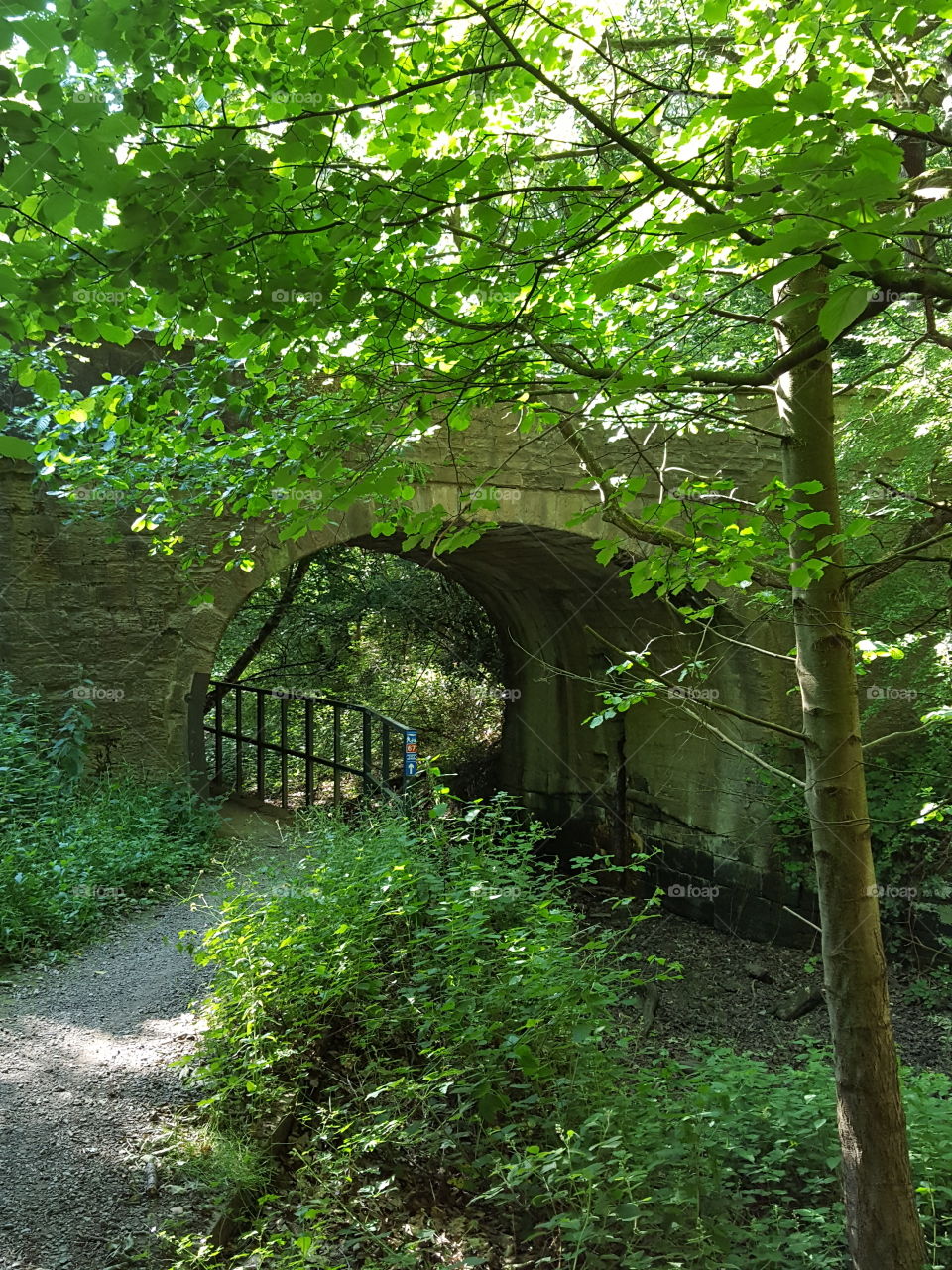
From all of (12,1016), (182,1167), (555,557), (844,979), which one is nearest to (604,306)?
(844,979)

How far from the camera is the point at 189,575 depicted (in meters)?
6.20

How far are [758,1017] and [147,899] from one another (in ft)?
13.4

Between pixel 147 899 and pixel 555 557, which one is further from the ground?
pixel 555 557

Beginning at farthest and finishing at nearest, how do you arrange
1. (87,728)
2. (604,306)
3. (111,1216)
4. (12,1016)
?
(87,728) < (12,1016) < (604,306) < (111,1216)

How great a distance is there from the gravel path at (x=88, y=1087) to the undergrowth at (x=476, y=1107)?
0.21 metres

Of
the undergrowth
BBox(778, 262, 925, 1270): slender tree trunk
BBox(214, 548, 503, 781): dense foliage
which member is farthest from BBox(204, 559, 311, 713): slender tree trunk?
BBox(778, 262, 925, 1270): slender tree trunk

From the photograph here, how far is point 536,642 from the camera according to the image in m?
9.69

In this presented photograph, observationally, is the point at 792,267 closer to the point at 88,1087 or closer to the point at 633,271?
the point at 633,271

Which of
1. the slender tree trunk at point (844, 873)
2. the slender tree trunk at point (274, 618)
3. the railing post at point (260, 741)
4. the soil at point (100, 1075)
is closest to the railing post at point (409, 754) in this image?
the soil at point (100, 1075)

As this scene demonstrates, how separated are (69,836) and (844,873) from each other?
12.9 ft

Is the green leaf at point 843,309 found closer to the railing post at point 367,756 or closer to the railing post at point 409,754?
the railing post at point 409,754

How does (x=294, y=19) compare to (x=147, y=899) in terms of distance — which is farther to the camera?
(x=147, y=899)

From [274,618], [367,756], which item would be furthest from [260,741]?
[274,618]

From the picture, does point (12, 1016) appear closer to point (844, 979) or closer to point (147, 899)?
point (147, 899)
